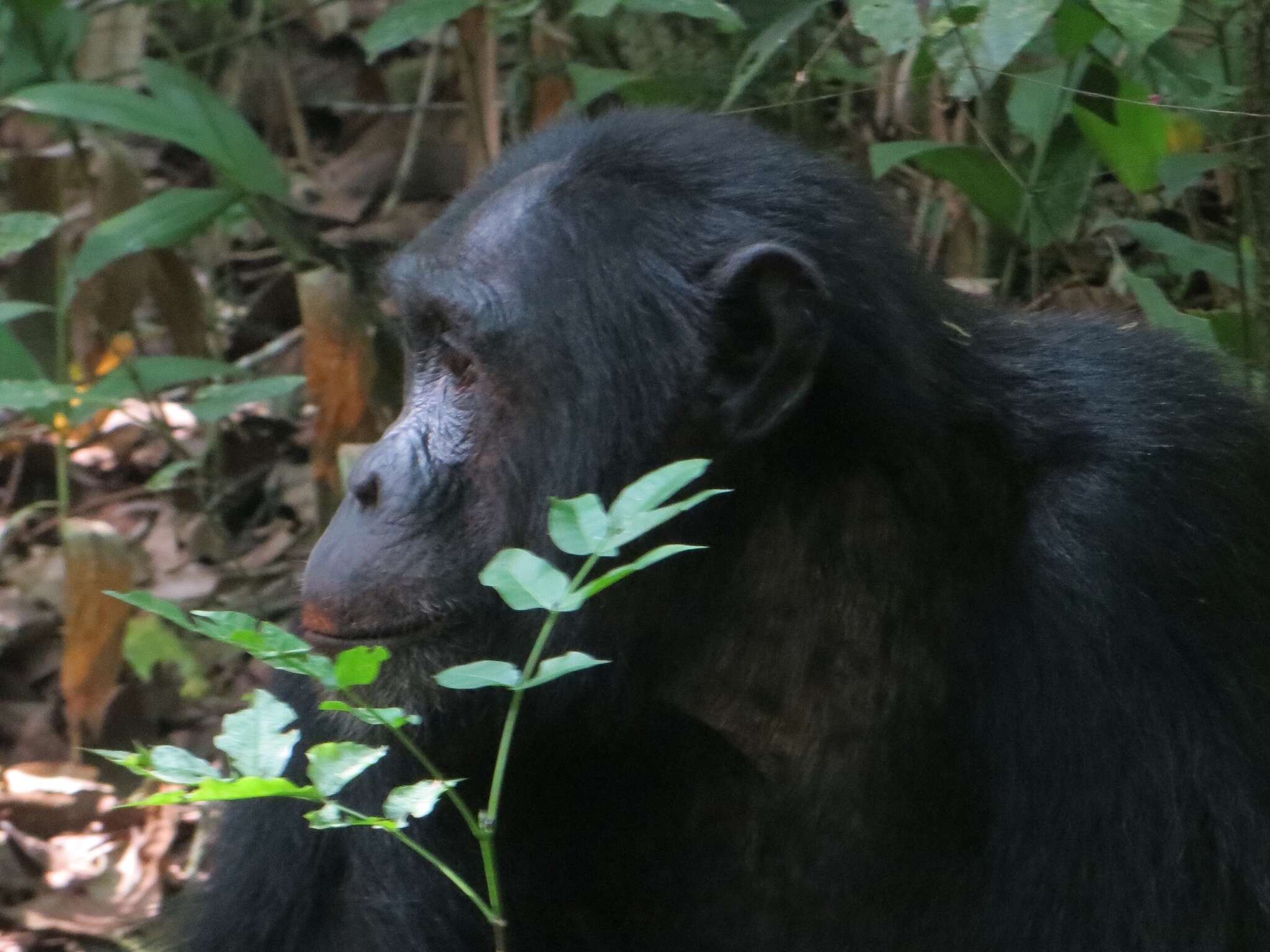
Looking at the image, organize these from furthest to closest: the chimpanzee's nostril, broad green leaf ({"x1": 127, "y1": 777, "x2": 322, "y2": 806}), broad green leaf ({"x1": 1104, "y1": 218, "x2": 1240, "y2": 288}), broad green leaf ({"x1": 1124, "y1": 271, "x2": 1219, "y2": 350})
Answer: broad green leaf ({"x1": 1104, "y1": 218, "x2": 1240, "y2": 288}) → broad green leaf ({"x1": 1124, "y1": 271, "x2": 1219, "y2": 350}) → the chimpanzee's nostril → broad green leaf ({"x1": 127, "y1": 777, "x2": 322, "y2": 806})

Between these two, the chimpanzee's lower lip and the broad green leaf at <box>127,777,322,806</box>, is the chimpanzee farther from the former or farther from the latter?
the broad green leaf at <box>127,777,322,806</box>

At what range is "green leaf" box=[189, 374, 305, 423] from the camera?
5.21m

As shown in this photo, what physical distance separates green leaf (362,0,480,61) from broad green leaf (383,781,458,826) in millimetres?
3181

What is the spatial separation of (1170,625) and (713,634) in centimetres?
85

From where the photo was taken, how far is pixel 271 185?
580cm

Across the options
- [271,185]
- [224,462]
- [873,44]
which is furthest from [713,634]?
[224,462]

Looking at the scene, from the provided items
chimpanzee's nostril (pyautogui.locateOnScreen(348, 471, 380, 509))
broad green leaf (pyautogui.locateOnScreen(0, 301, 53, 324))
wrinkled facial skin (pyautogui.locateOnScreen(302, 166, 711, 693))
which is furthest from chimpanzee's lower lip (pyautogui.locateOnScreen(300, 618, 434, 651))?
broad green leaf (pyautogui.locateOnScreen(0, 301, 53, 324))

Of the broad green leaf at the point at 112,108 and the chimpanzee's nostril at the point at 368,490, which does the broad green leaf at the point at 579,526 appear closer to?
the chimpanzee's nostril at the point at 368,490

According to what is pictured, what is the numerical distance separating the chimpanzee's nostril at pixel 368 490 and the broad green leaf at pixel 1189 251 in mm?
2572

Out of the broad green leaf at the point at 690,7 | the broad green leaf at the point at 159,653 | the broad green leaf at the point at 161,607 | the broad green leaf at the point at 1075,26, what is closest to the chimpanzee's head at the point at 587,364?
the broad green leaf at the point at 161,607

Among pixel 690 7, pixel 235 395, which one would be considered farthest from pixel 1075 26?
pixel 235 395

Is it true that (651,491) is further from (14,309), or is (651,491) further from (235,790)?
(14,309)

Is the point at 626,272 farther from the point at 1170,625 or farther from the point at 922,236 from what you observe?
the point at 922,236

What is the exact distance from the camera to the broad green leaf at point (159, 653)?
18.9 feet
